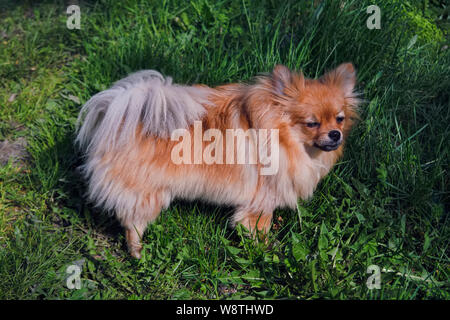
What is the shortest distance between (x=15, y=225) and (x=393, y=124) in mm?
2788

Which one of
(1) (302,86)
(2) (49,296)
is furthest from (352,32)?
(2) (49,296)

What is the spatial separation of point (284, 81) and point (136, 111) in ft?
2.79

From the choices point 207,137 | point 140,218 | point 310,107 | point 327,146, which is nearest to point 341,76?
point 310,107

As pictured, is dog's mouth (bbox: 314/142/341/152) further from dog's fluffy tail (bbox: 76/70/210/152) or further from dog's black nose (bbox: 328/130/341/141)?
dog's fluffy tail (bbox: 76/70/210/152)

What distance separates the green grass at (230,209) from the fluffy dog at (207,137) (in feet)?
1.08

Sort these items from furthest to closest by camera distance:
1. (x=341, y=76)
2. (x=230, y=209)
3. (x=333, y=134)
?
(x=230, y=209) < (x=341, y=76) < (x=333, y=134)

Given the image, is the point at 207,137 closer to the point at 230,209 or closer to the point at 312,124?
the point at 312,124

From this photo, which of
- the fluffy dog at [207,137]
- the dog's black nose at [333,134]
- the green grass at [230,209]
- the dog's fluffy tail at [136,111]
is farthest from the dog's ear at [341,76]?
the dog's fluffy tail at [136,111]

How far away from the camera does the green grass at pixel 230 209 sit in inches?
98.9

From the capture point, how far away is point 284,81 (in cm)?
237

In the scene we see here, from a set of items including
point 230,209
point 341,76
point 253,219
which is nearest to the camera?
point 341,76

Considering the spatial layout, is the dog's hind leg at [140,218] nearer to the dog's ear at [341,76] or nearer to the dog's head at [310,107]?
the dog's head at [310,107]

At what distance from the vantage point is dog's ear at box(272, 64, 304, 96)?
7.73ft

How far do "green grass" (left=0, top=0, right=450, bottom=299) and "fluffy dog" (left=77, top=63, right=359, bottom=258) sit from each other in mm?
328
